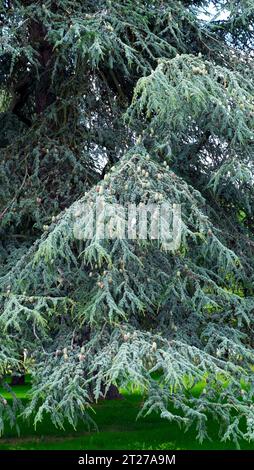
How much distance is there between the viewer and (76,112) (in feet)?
26.8

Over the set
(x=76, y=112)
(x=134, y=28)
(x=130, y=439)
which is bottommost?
(x=130, y=439)

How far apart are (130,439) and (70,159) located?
344cm

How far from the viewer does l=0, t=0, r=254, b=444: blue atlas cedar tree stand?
19.0ft

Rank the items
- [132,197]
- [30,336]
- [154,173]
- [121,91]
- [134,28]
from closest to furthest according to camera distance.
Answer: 1. [132,197]
2. [154,173]
3. [30,336]
4. [134,28]
5. [121,91]

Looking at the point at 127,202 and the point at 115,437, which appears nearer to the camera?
the point at 127,202

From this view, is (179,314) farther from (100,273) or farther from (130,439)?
(130,439)

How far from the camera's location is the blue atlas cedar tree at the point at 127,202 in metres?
5.79

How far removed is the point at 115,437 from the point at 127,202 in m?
3.77

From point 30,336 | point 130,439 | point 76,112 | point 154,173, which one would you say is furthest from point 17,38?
point 130,439

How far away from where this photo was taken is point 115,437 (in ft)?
27.6

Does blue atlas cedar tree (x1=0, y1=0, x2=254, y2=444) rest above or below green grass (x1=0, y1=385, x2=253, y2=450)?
above

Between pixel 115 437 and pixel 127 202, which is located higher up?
pixel 127 202

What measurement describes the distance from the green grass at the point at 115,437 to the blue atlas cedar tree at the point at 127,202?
0.64 meters

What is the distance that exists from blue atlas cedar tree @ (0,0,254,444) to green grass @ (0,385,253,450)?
0.64 m
